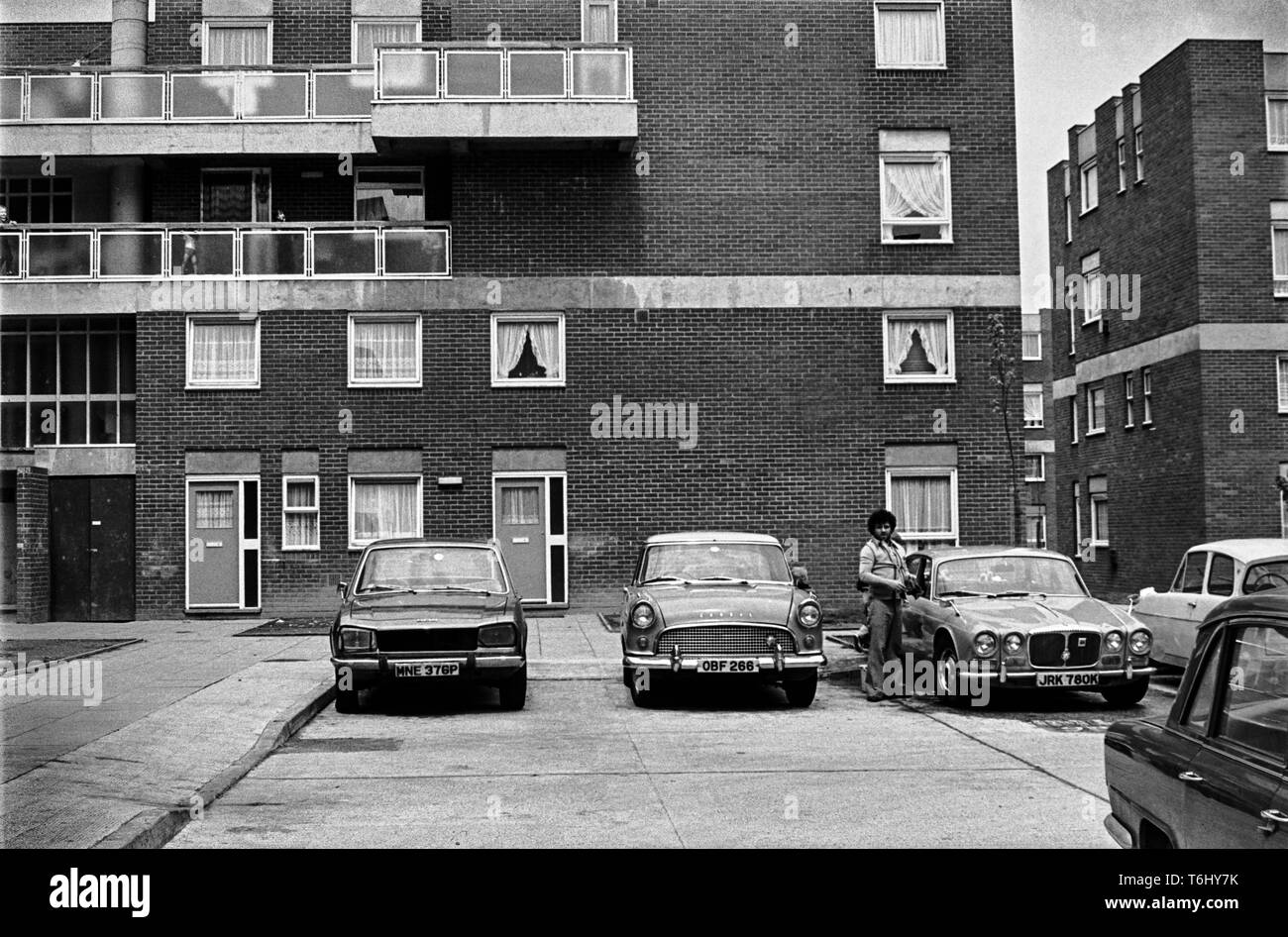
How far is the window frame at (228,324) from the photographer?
24.4 m

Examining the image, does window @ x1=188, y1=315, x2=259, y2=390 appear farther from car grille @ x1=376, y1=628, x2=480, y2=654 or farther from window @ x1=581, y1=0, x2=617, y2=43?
car grille @ x1=376, y1=628, x2=480, y2=654

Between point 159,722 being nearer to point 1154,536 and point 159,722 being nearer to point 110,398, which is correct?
point 110,398

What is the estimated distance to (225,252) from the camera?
81.0ft

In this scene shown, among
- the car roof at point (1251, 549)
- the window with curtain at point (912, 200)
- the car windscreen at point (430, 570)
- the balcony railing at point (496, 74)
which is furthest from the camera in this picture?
the window with curtain at point (912, 200)

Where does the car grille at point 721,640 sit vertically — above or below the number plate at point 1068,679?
above

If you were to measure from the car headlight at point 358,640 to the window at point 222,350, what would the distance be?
13.8m

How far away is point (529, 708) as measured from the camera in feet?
41.7

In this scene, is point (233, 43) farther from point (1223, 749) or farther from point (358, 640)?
point (1223, 749)

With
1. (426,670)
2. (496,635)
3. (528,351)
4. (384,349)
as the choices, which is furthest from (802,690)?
(384,349)

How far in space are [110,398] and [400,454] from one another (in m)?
6.11

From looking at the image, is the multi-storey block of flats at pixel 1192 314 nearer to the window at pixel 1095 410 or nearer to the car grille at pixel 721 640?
the window at pixel 1095 410

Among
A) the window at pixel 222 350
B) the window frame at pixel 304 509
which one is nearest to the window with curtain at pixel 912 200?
the window frame at pixel 304 509
